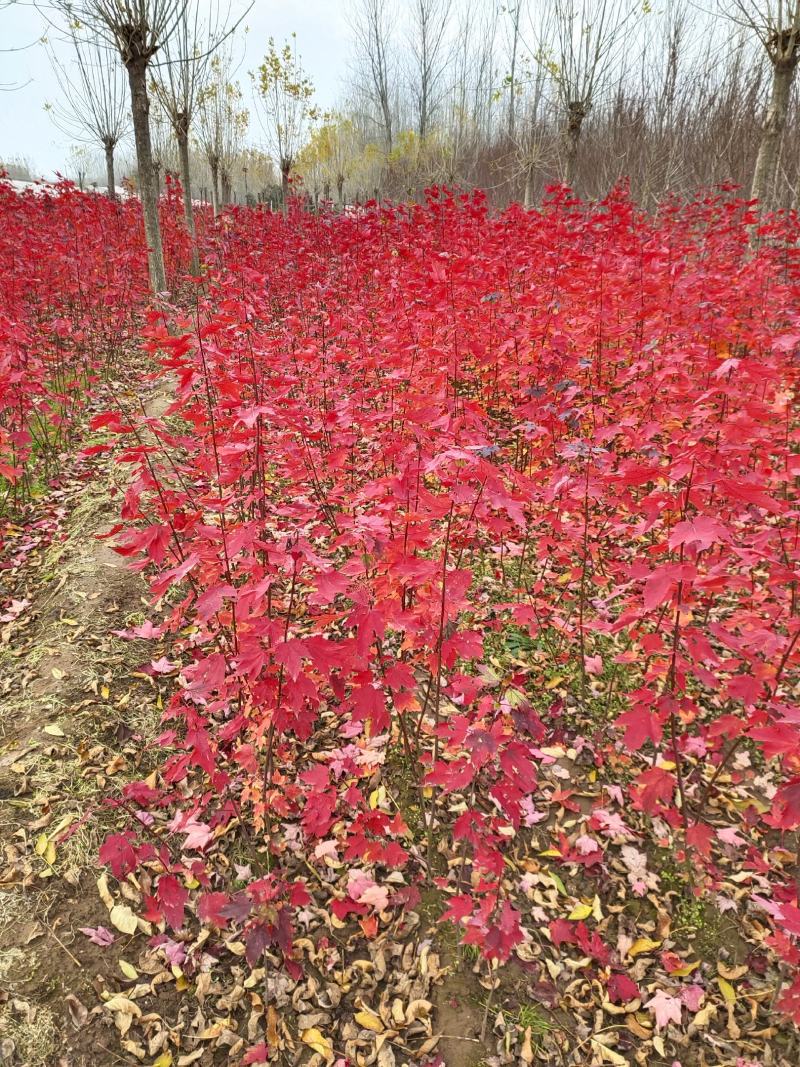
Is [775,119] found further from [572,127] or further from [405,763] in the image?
[405,763]

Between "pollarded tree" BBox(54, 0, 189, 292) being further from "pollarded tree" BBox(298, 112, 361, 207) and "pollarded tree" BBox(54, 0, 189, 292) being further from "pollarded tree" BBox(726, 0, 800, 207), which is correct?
"pollarded tree" BBox(298, 112, 361, 207)

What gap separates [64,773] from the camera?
265 cm

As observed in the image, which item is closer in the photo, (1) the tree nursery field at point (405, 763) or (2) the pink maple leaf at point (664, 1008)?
(1) the tree nursery field at point (405, 763)

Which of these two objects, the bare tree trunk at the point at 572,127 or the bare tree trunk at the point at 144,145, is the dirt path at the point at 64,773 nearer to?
the bare tree trunk at the point at 144,145

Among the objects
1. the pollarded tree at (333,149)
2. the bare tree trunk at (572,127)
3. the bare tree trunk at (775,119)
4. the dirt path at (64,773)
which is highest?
the pollarded tree at (333,149)

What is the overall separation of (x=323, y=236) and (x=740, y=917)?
11.1 meters

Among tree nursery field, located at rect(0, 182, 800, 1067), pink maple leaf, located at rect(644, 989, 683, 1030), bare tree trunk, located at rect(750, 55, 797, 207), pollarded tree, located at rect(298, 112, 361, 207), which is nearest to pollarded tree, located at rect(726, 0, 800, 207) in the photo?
bare tree trunk, located at rect(750, 55, 797, 207)

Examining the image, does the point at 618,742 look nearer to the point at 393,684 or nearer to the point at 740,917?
the point at 740,917

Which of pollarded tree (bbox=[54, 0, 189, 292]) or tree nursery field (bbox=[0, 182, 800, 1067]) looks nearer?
tree nursery field (bbox=[0, 182, 800, 1067])

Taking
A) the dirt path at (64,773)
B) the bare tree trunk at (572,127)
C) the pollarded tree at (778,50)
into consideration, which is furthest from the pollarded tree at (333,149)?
the dirt path at (64,773)

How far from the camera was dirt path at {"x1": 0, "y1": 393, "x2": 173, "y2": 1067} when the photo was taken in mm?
1941

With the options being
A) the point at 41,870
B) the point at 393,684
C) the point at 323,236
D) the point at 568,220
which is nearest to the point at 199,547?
the point at 393,684

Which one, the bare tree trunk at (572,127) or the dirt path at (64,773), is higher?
the bare tree trunk at (572,127)

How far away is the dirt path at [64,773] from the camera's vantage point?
1.94m
